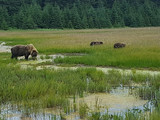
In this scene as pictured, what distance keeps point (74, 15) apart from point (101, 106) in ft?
243

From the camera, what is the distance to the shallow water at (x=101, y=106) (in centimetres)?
720

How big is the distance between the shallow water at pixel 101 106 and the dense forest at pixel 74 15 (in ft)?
226

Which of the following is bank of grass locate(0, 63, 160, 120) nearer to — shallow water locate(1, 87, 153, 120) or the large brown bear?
shallow water locate(1, 87, 153, 120)

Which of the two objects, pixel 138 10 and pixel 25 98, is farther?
pixel 138 10

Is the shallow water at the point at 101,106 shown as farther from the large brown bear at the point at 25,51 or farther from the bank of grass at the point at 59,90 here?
the large brown bear at the point at 25,51

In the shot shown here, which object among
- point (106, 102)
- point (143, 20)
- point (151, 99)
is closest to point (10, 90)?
point (106, 102)

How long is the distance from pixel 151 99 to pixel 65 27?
239 feet

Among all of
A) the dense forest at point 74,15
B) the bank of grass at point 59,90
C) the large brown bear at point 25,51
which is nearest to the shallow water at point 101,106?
the bank of grass at point 59,90

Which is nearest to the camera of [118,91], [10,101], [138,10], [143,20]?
[10,101]

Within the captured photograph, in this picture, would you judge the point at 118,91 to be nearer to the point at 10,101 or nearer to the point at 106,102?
the point at 106,102

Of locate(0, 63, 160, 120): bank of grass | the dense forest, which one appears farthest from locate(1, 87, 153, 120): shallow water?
the dense forest

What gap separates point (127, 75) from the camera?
12.2 metres

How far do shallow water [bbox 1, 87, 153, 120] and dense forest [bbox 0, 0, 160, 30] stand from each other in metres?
68.9

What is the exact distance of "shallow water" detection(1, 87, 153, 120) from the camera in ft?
23.6
